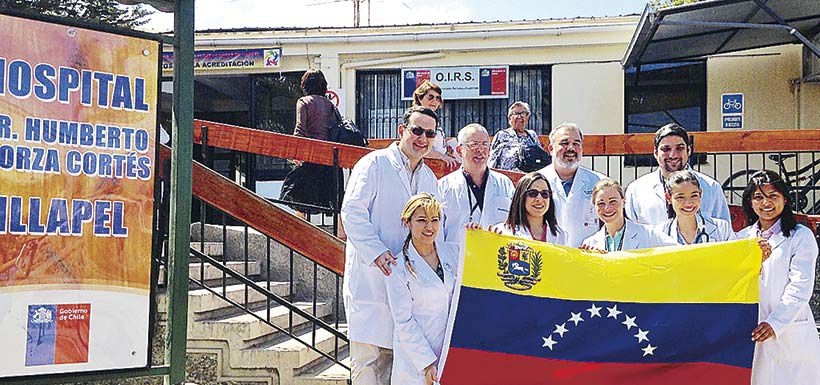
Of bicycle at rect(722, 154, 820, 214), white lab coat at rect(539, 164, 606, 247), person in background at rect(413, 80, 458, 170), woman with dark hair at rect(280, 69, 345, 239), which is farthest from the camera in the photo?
bicycle at rect(722, 154, 820, 214)

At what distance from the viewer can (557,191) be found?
497 centimetres

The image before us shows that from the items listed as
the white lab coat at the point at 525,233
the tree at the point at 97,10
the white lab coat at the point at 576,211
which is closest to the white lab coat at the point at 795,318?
the white lab coat at the point at 576,211

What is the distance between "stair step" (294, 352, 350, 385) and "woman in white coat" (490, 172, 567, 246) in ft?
5.35

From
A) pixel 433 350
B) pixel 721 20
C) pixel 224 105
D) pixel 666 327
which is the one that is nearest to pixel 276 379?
pixel 433 350

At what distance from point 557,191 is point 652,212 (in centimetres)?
56

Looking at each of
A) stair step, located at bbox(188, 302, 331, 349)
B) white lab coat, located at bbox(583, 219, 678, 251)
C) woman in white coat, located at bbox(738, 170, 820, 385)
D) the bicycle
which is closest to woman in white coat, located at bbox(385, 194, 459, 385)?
white lab coat, located at bbox(583, 219, 678, 251)

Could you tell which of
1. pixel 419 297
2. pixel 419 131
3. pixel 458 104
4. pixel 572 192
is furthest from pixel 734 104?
pixel 419 297

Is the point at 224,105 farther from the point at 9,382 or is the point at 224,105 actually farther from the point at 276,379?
the point at 9,382

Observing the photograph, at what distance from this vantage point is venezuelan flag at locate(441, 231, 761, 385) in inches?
166

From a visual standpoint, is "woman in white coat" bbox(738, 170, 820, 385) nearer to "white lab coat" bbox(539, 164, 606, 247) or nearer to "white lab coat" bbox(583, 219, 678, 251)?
"white lab coat" bbox(583, 219, 678, 251)

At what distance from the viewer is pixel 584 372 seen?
423 cm

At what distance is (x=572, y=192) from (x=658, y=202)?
491mm

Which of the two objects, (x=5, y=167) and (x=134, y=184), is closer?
(x=5, y=167)

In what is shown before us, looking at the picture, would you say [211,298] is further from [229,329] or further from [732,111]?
[732,111]
